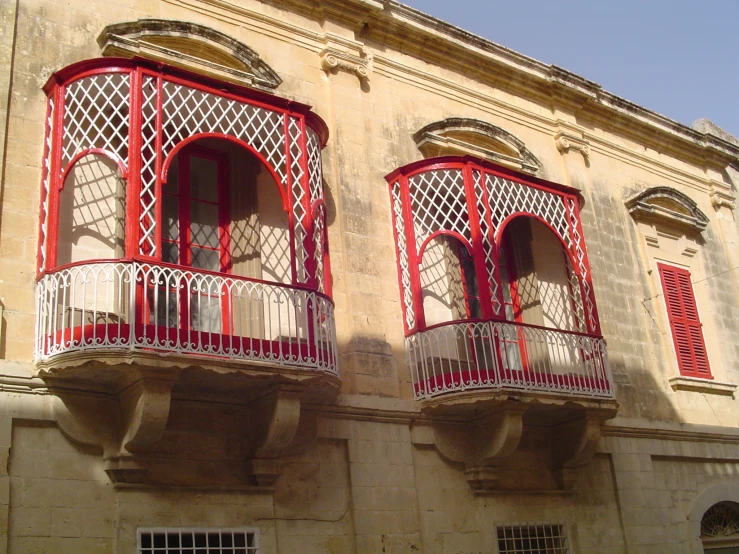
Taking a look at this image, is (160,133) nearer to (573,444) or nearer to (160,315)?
(160,315)

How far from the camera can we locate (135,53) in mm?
8945

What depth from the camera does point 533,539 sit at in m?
9.91

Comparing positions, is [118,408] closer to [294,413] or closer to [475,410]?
[294,413]

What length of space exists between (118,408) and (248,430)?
128 cm

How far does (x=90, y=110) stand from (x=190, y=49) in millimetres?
1679

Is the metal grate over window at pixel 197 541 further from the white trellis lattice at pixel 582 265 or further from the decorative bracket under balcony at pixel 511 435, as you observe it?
the white trellis lattice at pixel 582 265

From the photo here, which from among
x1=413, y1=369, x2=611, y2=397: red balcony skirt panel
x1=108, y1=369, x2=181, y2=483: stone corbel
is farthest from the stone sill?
x1=108, y1=369, x2=181, y2=483: stone corbel

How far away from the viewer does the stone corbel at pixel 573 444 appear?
10.2 meters

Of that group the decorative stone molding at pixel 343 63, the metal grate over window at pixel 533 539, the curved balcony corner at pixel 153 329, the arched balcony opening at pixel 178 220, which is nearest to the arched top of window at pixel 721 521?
the metal grate over window at pixel 533 539

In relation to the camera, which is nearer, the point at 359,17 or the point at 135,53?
the point at 135,53

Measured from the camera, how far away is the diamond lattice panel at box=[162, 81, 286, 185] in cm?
840

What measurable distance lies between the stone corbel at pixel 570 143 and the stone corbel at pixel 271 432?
650cm

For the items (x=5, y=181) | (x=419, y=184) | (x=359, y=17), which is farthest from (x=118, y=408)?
(x=359, y=17)

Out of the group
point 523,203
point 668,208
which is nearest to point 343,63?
point 523,203
